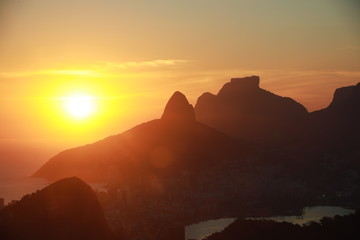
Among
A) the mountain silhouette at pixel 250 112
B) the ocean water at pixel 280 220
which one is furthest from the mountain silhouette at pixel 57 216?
the mountain silhouette at pixel 250 112

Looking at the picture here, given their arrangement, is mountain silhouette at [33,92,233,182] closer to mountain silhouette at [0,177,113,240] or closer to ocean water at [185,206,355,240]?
ocean water at [185,206,355,240]

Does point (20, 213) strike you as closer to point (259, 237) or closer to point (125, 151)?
point (259, 237)

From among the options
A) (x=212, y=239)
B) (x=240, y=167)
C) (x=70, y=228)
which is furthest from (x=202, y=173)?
(x=70, y=228)

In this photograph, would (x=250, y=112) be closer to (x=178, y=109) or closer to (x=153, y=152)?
(x=178, y=109)

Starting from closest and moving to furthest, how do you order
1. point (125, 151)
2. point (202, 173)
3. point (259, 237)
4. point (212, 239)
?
point (259, 237)
point (212, 239)
point (202, 173)
point (125, 151)

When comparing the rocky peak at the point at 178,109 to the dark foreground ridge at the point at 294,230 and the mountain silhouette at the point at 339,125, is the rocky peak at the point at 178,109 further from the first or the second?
the dark foreground ridge at the point at 294,230

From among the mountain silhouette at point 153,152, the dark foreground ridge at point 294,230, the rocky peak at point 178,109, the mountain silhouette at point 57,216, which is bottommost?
the dark foreground ridge at point 294,230
